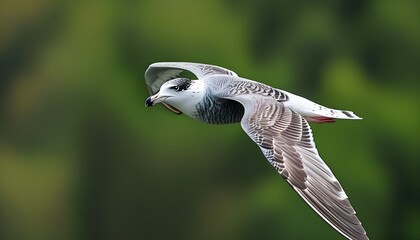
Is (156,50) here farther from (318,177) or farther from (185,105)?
(318,177)

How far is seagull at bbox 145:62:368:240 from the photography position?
4.93ft

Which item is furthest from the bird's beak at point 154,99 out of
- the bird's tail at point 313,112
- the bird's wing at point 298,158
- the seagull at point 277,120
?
the bird's tail at point 313,112

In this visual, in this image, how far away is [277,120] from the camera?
173cm

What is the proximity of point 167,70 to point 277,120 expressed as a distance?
2.13 feet

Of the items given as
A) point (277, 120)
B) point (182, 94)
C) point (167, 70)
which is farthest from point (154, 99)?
point (167, 70)

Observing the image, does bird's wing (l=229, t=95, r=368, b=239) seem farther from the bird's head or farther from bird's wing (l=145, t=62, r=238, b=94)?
bird's wing (l=145, t=62, r=238, b=94)

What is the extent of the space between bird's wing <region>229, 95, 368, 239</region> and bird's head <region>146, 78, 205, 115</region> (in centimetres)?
12

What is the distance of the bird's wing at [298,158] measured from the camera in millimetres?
1473

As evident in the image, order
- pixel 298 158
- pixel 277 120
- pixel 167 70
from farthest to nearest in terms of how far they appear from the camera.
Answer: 1. pixel 167 70
2. pixel 277 120
3. pixel 298 158

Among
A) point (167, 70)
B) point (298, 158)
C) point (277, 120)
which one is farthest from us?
point (167, 70)

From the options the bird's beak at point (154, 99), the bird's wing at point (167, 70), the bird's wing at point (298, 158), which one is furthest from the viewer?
the bird's wing at point (167, 70)

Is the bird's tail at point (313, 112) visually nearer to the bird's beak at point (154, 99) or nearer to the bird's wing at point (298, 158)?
the bird's wing at point (298, 158)

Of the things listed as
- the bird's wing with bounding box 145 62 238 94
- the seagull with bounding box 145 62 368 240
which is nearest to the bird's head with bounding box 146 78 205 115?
the seagull with bounding box 145 62 368 240

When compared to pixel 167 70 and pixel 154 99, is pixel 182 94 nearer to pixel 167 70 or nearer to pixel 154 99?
pixel 154 99
